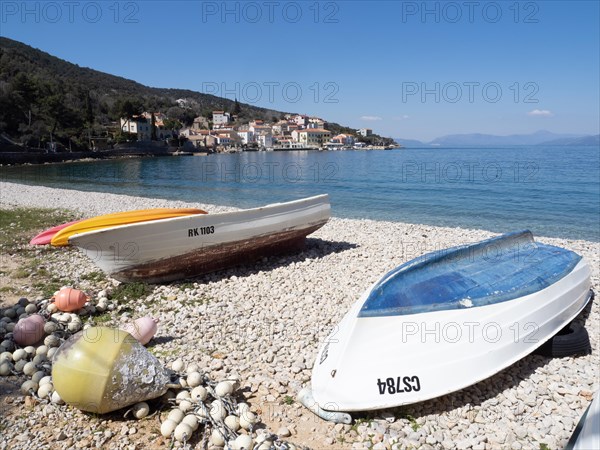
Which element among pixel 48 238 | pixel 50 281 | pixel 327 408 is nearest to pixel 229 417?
pixel 327 408

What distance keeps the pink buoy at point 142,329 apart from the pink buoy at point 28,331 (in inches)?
39.6

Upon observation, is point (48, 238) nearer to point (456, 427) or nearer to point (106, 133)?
point (456, 427)

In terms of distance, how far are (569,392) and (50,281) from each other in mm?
8102

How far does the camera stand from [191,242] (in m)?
7.47

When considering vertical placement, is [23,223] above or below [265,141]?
below

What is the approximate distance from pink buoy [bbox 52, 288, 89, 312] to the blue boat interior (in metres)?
4.39

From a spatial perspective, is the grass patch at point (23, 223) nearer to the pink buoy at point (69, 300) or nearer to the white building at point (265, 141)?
the pink buoy at point (69, 300)

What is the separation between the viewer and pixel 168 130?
109000mm

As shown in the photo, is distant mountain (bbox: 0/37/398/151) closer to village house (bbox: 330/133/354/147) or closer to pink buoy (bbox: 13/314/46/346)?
village house (bbox: 330/133/354/147)

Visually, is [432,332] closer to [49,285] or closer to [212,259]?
[212,259]

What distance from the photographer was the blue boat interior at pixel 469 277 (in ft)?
13.9

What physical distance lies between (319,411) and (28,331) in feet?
12.4

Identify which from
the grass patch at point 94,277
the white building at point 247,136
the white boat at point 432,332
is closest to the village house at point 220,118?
the white building at point 247,136

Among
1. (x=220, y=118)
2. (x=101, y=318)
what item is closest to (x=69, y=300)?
(x=101, y=318)
